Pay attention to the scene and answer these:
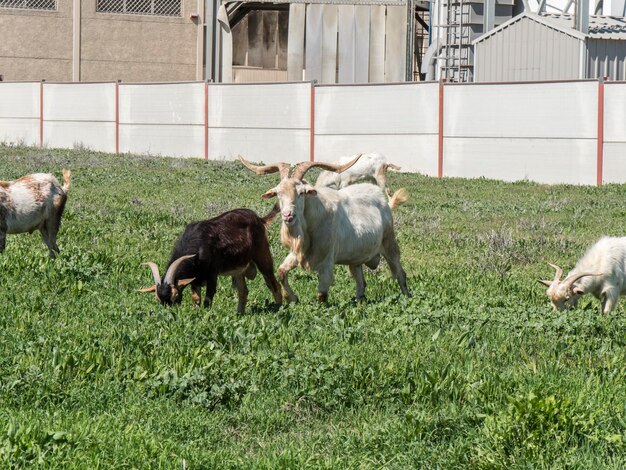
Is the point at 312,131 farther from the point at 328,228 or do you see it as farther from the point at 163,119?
the point at 328,228

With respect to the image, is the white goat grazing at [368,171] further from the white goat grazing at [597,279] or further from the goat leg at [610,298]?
the goat leg at [610,298]

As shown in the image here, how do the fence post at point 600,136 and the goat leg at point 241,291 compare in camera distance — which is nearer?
the goat leg at point 241,291

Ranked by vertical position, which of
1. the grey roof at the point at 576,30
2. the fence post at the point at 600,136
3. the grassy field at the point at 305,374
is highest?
the grey roof at the point at 576,30

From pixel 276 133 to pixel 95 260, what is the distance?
69.4 ft

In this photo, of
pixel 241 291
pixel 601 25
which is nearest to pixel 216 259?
pixel 241 291

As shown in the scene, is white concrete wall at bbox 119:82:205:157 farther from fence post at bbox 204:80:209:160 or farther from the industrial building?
the industrial building

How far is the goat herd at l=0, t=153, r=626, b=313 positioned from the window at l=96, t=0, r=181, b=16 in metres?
32.1

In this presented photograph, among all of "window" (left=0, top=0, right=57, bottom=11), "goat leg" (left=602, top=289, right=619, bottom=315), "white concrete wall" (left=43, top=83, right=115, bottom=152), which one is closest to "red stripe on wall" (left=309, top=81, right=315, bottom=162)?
"white concrete wall" (left=43, top=83, right=115, bottom=152)

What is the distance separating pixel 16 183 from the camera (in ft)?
43.8

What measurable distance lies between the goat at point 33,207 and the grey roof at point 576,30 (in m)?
20.7

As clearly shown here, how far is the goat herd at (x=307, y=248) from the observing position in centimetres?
988

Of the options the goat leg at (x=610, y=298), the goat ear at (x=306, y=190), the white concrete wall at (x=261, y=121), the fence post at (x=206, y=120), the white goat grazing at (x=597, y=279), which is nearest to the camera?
the goat ear at (x=306, y=190)

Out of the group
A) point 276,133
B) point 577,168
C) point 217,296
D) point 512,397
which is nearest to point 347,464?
point 512,397

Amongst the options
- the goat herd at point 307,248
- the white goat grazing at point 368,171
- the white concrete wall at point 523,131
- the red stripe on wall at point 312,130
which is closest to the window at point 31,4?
the red stripe on wall at point 312,130
